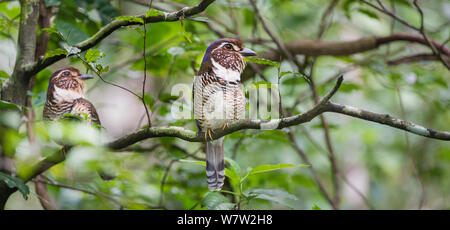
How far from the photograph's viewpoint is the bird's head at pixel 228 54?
2.03 metres

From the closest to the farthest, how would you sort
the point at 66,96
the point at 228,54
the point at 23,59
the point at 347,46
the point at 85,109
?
the point at 228,54 → the point at 23,59 → the point at 85,109 → the point at 66,96 → the point at 347,46

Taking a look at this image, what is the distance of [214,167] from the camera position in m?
2.31

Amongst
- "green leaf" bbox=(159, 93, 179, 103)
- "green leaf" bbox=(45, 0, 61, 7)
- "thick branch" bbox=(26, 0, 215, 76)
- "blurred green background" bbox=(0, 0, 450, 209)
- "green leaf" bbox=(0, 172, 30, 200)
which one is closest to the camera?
"thick branch" bbox=(26, 0, 215, 76)

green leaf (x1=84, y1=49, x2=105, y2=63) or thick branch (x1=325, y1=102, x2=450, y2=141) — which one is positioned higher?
green leaf (x1=84, y1=49, x2=105, y2=63)

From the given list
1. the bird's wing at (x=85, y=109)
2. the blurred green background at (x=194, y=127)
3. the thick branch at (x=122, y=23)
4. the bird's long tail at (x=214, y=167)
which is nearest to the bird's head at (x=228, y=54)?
Answer: the blurred green background at (x=194, y=127)

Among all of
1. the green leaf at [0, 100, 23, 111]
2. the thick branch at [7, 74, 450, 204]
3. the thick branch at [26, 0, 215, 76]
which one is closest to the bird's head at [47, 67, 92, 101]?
the thick branch at [26, 0, 215, 76]

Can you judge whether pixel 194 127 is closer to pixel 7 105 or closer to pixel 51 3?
pixel 51 3

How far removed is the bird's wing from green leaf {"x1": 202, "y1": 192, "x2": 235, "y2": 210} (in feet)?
2.33

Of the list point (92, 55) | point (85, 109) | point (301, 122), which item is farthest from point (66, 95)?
point (301, 122)

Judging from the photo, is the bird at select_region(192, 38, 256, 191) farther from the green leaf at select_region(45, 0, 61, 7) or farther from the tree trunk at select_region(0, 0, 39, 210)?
the green leaf at select_region(45, 0, 61, 7)

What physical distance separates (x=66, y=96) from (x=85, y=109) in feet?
0.71

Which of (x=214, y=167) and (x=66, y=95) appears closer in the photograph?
(x=214, y=167)

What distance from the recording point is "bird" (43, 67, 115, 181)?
2449 millimetres
